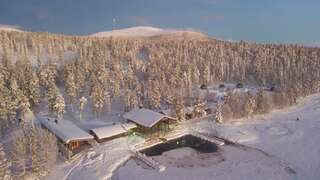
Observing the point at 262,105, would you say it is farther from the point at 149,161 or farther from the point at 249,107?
the point at 149,161

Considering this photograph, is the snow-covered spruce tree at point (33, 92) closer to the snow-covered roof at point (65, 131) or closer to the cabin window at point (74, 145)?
the snow-covered roof at point (65, 131)

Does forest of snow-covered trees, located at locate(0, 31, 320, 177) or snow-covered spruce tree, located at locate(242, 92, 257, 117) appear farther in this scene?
forest of snow-covered trees, located at locate(0, 31, 320, 177)

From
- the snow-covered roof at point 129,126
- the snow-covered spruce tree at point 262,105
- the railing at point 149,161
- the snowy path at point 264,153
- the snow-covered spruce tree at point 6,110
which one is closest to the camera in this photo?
the snowy path at point 264,153

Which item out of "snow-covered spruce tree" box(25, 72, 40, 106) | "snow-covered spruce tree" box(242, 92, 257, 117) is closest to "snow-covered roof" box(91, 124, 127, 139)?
"snow-covered spruce tree" box(25, 72, 40, 106)

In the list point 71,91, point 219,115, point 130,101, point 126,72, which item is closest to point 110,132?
point 130,101

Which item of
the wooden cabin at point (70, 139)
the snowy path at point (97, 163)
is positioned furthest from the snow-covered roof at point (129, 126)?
the wooden cabin at point (70, 139)

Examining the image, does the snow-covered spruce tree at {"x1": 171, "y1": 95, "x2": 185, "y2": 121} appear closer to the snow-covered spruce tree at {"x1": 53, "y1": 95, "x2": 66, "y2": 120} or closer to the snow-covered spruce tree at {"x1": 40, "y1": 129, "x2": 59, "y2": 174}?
the snow-covered spruce tree at {"x1": 53, "y1": 95, "x2": 66, "y2": 120}

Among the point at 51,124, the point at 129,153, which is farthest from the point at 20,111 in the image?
the point at 129,153
